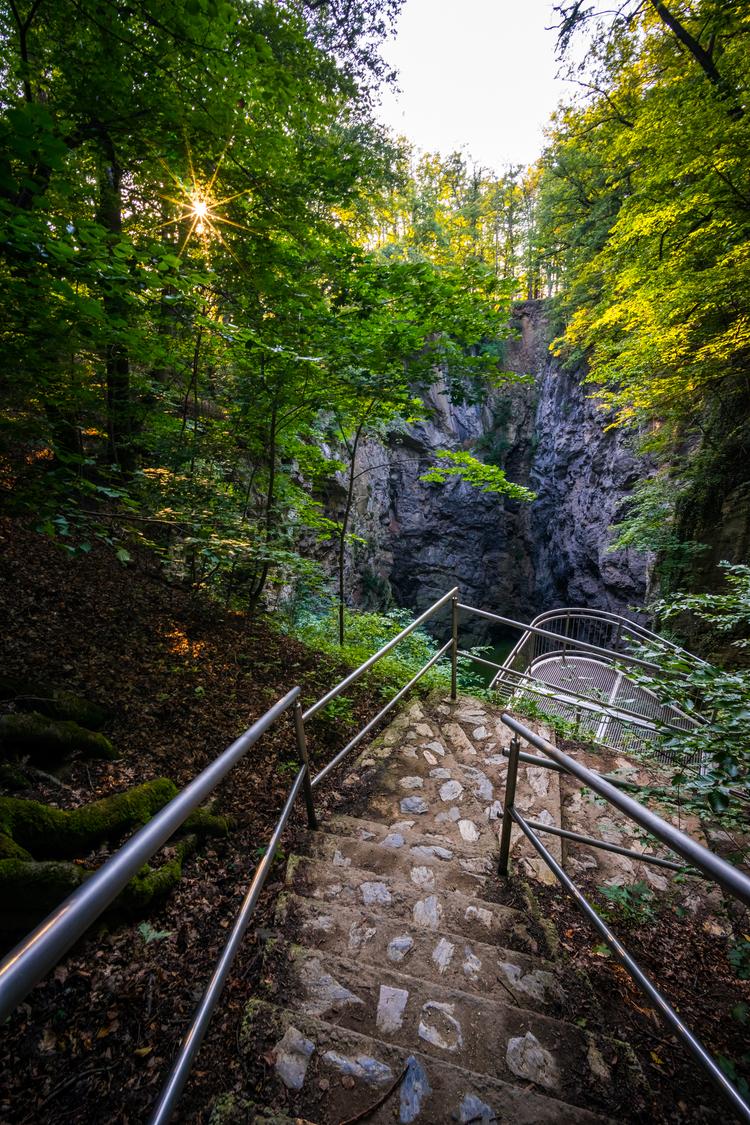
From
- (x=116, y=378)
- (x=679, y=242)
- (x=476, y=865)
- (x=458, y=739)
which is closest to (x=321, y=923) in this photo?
(x=476, y=865)

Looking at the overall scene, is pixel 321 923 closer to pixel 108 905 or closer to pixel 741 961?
pixel 108 905

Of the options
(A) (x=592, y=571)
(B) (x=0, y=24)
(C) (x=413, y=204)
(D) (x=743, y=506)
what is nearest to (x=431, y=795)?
(D) (x=743, y=506)

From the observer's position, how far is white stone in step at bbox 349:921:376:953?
1985 millimetres

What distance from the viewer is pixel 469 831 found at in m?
3.11

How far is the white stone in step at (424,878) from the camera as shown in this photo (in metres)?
2.45

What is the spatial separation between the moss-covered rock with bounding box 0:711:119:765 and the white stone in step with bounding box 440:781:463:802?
2.54m

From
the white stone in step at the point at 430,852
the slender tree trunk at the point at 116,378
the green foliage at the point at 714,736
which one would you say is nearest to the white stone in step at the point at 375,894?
the white stone in step at the point at 430,852

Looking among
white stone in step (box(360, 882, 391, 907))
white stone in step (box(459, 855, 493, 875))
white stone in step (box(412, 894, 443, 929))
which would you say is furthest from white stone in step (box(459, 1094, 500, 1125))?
white stone in step (box(459, 855, 493, 875))

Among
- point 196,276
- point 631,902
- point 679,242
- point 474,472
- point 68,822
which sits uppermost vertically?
point 679,242

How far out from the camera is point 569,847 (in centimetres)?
318

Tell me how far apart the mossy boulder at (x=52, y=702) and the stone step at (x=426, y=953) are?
7.05ft

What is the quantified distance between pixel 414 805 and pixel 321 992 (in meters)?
1.68

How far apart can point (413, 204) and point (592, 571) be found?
19610 millimetres

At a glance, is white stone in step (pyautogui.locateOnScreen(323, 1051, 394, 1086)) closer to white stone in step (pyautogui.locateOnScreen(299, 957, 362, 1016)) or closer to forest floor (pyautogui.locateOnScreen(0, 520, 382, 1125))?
white stone in step (pyautogui.locateOnScreen(299, 957, 362, 1016))
